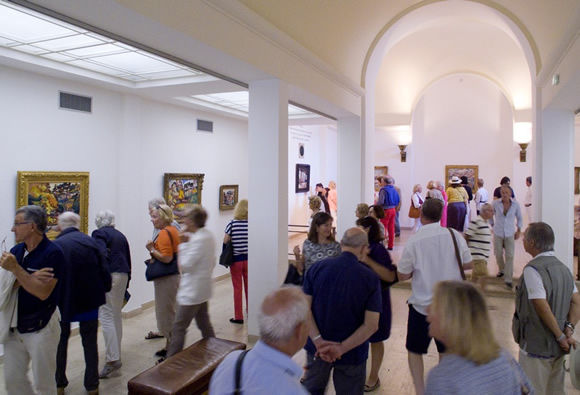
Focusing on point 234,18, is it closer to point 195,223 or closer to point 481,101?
point 195,223

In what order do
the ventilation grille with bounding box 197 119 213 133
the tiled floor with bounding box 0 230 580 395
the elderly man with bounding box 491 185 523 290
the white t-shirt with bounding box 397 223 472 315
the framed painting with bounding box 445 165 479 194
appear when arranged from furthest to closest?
the framed painting with bounding box 445 165 479 194
the ventilation grille with bounding box 197 119 213 133
the elderly man with bounding box 491 185 523 290
the tiled floor with bounding box 0 230 580 395
the white t-shirt with bounding box 397 223 472 315

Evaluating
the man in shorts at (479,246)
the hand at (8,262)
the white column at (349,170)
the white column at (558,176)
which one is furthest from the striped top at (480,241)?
the hand at (8,262)

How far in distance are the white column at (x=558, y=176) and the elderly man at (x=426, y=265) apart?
4.13m

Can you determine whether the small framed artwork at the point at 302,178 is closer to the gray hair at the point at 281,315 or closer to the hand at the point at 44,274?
the hand at the point at 44,274

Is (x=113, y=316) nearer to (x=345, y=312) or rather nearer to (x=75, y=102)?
(x=75, y=102)

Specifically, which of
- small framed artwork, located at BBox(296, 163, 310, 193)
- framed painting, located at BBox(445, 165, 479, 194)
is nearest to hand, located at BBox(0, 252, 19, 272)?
small framed artwork, located at BBox(296, 163, 310, 193)

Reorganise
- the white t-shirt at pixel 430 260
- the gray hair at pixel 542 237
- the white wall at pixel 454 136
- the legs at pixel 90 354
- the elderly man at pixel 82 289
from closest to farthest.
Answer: the gray hair at pixel 542 237 → the white t-shirt at pixel 430 260 → the elderly man at pixel 82 289 → the legs at pixel 90 354 → the white wall at pixel 454 136

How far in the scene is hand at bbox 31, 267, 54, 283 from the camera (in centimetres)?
343

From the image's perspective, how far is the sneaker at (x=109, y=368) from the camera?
191 inches

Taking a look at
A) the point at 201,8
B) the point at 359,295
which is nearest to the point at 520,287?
the point at 359,295

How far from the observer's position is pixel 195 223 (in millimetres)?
4574

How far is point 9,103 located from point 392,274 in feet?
15.8

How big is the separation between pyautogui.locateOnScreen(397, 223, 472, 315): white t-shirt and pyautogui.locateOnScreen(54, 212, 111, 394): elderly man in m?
2.98

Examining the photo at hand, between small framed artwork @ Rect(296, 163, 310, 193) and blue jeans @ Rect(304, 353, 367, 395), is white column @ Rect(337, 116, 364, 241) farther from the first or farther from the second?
blue jeans @ Rect(304, 353, 367, 395)
